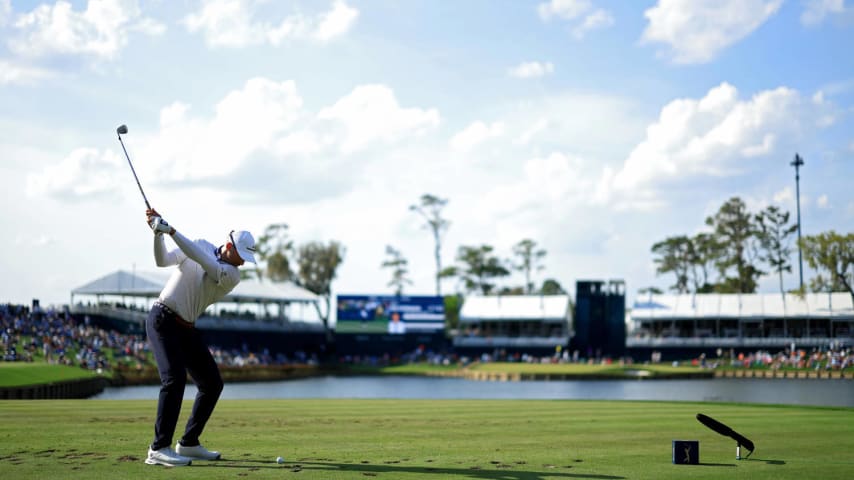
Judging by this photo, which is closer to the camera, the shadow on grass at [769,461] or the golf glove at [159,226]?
the golf glove at [159,226]

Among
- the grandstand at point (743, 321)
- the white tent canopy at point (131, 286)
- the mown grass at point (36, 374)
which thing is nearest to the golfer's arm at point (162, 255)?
the mown grass at point (36, 374)

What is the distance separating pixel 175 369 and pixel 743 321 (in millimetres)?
92184

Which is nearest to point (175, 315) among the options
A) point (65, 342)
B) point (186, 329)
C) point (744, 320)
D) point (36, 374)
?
point (186, 329)

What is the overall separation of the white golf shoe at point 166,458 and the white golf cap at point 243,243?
2203mm

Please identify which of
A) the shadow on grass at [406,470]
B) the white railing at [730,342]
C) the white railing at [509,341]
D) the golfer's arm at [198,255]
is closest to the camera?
the shadow on grass at [406,470]

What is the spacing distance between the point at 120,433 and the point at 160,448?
3.69 meters

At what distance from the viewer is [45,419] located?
15359mm

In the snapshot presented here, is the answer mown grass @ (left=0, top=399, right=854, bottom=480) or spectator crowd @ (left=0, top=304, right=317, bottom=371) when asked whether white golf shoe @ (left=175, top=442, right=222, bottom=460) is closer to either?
mown grass @ (left=0, top=399, right=854, bottom=480)

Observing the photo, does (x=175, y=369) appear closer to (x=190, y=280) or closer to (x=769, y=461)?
(x=190, y=280)

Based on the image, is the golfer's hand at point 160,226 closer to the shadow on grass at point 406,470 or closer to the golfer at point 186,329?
the golfer at point 186,329

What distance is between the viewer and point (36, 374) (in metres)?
45.8

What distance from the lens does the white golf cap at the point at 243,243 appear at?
1019 cm

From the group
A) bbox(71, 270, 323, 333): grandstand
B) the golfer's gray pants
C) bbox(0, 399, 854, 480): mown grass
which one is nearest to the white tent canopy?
bbox(71, 270, 323, 333): grandstand

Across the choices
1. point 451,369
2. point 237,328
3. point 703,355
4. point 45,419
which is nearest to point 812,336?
point 703,355
